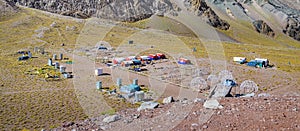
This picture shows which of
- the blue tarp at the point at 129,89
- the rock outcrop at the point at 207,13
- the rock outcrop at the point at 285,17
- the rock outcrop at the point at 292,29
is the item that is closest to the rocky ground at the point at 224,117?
the blue tarp at the point at 129,89

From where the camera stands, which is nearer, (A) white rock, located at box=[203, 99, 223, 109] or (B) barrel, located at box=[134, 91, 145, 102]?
(A) white rock, located at box=[203, 99, 223, 109]

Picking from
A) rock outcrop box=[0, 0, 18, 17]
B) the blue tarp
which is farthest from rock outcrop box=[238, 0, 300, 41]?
the blue tarp

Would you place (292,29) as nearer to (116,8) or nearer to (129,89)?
(116,8)

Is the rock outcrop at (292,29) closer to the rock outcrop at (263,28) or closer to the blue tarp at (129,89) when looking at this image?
the rock outcrop at (263,28)

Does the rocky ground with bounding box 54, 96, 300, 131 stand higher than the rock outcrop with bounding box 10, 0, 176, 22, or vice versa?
the rock outcrop with bounding box 10, 0, 176, 22

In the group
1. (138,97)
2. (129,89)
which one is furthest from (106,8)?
(138,97)

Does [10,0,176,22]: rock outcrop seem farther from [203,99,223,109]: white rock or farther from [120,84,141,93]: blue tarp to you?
[203,99,223,109]: white rock
